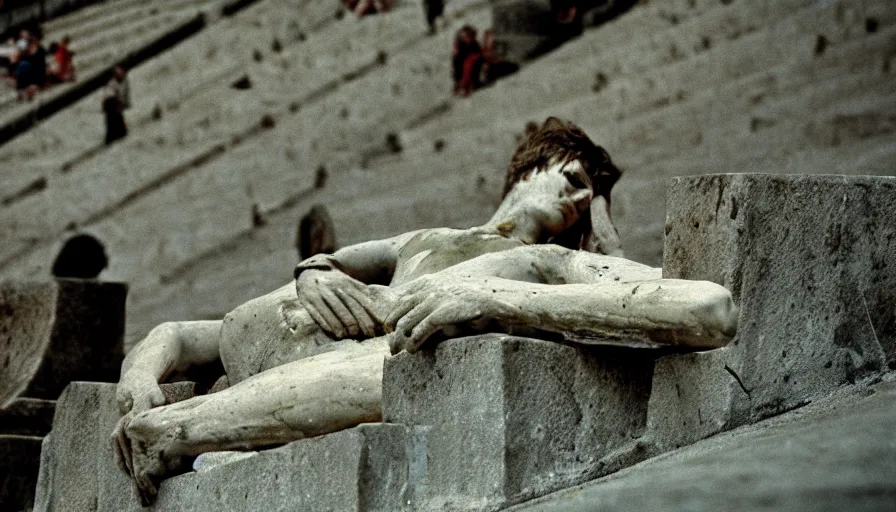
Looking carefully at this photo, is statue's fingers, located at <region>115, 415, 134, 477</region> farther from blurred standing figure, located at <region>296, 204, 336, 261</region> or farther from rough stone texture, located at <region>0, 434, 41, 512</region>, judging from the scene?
blurred standing figure, located at <region>296, 204, 336, 261</region>

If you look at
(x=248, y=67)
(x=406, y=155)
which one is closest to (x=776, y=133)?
(x=406, y=155)

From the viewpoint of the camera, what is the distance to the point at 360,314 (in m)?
6.26

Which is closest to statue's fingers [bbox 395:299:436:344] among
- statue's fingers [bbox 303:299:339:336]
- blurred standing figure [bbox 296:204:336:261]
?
statue's fingers [bbox 303:299:339:336]

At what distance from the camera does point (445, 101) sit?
751 inches

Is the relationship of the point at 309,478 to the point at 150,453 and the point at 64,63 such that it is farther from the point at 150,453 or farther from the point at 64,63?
the point at 64,63

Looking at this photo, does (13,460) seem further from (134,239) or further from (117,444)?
(134,239)

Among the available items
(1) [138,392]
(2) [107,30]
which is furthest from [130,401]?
(2) [107,30]

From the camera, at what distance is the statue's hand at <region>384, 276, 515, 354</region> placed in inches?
216

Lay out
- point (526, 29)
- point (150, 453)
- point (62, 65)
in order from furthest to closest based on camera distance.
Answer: point (62, 65) < point (526, 29) < point (150, 453)

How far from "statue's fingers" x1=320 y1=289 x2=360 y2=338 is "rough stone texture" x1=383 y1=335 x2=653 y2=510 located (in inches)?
25.5

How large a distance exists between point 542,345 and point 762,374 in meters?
0.67

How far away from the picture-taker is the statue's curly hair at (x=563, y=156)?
22.2ft

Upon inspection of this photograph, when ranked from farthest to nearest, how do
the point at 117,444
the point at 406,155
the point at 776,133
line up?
the point at 406,155
the point at 776,133
the point at 117,444

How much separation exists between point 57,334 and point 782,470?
4.88 metres
